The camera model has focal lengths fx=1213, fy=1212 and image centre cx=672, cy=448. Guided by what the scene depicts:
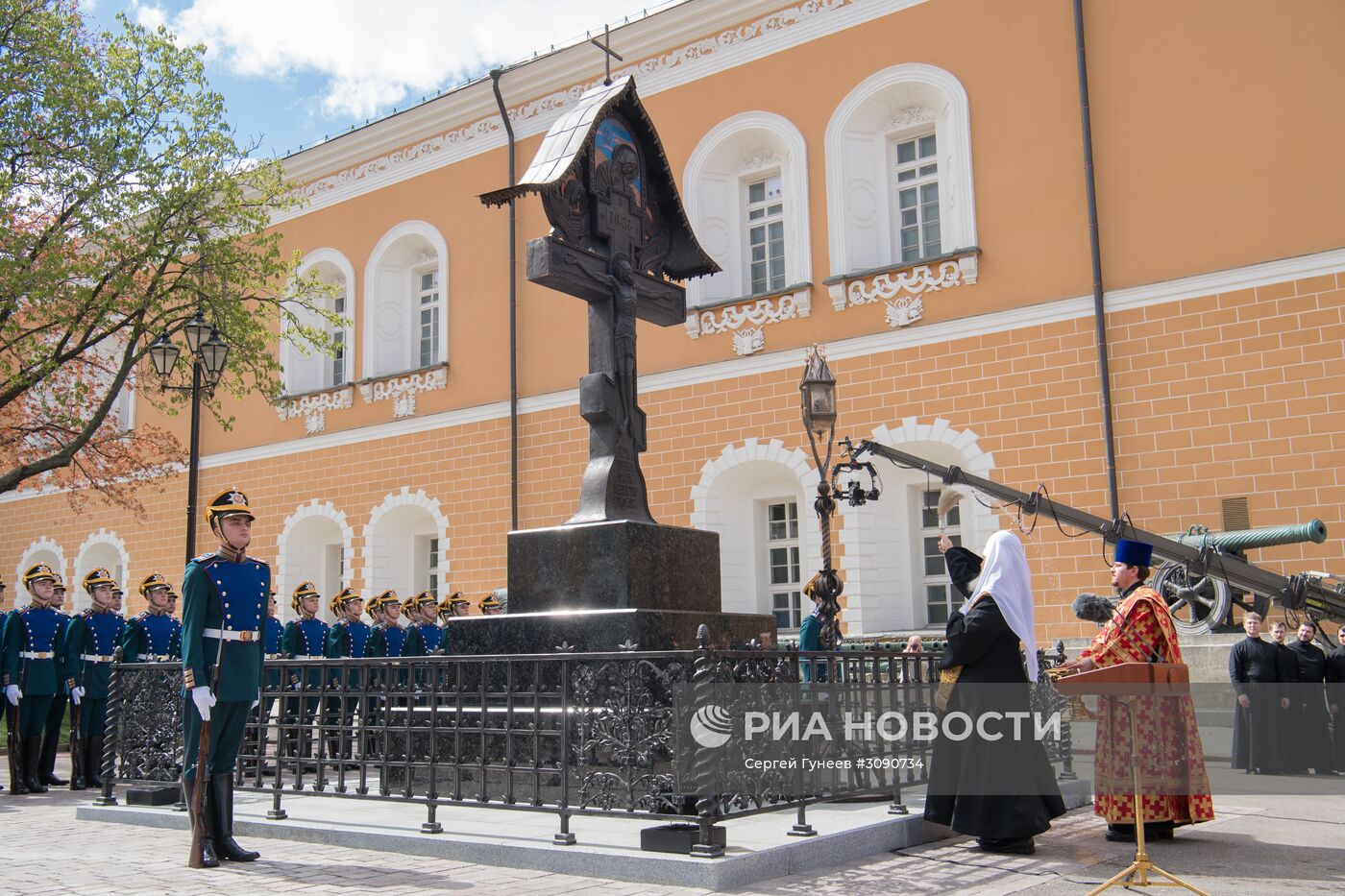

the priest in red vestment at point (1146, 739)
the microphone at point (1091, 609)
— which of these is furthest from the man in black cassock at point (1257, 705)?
the microphone at point (1091, 609)

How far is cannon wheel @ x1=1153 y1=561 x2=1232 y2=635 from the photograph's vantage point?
11.7 m

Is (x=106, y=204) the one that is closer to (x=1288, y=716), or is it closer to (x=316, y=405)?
(x=316, y=405)

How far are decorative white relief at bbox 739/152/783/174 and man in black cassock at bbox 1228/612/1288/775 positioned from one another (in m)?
9.00

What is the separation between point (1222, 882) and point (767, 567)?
11495 millimetres

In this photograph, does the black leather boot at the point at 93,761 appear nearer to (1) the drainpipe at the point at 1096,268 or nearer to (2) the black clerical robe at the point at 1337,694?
(1) the drainpipe at the point at 1096,268

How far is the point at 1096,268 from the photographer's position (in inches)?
541

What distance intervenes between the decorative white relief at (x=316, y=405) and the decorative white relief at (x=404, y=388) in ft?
1.68

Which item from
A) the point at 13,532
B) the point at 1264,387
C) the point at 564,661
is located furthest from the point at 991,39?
the point at 13,532

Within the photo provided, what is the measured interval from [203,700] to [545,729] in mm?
1784

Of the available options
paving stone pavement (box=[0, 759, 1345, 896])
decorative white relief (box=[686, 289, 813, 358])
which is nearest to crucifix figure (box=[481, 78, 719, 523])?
paving stone pavement (box=[0, 759, 1345, 896])

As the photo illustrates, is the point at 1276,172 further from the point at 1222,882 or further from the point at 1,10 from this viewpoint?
the point at 1,10

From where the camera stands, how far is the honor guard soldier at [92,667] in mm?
10961

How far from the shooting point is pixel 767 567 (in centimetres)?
1689

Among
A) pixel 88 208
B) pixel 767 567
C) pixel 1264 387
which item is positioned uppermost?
pixel 88 208
